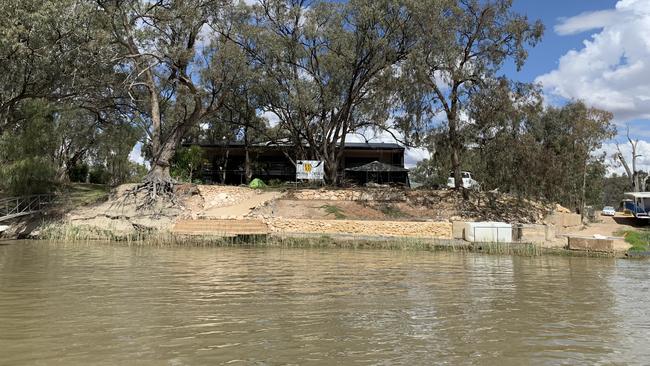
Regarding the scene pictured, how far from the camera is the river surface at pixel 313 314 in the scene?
7.91m

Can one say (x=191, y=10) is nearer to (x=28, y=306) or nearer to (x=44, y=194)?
(x=44, y=194)

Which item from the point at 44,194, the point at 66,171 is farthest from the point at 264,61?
the point at 66,171

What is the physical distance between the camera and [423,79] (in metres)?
32.7

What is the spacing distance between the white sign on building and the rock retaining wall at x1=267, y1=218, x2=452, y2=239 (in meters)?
8.31

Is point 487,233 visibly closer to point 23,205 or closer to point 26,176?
point 26,176

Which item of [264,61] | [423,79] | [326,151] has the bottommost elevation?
[326,151]

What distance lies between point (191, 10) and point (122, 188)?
12.1m

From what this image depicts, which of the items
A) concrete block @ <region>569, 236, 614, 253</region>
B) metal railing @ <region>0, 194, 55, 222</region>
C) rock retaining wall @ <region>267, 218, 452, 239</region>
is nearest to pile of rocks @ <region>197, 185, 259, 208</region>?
rock retaining wall @ <region>267, 218, 452, 239</region>

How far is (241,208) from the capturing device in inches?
1316

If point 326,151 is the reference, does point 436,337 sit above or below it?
below

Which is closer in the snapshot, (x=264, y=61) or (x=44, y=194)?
(x=44, y=194)

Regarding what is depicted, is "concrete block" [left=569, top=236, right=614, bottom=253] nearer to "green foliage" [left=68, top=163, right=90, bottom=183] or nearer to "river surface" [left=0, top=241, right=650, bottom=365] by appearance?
"river surface" [left=0, top=241, right=650, bottom=365]

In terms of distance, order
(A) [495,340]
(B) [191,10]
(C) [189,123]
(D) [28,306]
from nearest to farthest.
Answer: (A) [495,340] → (D) [28,306] → (B) [191,10] → (C) [189,123]

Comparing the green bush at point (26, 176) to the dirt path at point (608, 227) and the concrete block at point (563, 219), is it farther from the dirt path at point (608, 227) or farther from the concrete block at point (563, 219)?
the dirt path at point (608, 227)
